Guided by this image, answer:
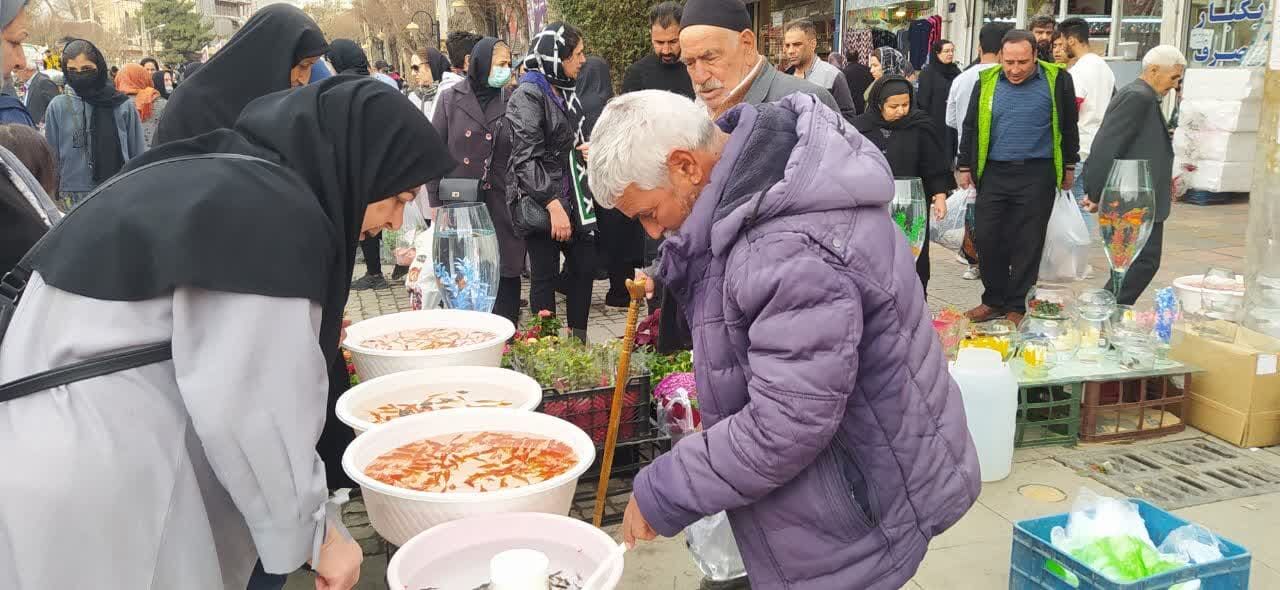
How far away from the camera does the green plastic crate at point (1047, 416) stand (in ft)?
13.6

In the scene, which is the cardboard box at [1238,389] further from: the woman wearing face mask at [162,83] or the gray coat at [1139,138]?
the woman wearing face mask at [162,83]

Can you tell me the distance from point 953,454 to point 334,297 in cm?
127

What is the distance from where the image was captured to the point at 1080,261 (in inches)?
254

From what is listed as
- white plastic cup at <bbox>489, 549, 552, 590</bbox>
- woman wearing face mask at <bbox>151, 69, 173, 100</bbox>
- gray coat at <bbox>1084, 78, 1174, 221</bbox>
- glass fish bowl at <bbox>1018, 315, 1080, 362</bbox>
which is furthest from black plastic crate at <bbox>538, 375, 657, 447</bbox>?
woman wearing face mask at <bbox>151, 69, 173, 100</bbox>

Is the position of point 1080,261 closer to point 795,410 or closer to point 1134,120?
point 1134,120

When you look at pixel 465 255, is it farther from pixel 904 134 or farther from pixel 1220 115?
pixel 1220 115

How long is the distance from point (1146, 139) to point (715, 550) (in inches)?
174

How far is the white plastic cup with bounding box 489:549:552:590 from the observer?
5.73 ft

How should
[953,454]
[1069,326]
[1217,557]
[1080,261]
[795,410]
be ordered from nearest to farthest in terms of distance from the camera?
[795,410]
[953,454]
[1217,557]
[1069,326]
[1080,261]

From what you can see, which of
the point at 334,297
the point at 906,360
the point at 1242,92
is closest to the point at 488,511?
the point at 334,297

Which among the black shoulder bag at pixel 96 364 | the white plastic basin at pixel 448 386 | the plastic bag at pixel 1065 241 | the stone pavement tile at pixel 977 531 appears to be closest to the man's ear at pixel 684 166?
the black shoulder bag at pixel 96 364

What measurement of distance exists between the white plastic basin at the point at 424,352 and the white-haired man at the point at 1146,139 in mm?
4319

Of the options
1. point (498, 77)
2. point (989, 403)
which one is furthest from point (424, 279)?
point (989, 403)

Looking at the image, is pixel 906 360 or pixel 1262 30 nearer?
pixel 906 360
